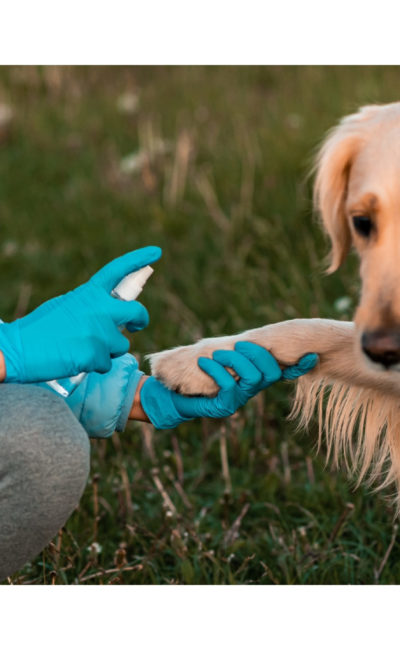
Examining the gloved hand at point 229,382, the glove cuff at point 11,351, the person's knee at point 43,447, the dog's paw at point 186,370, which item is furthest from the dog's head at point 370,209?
the glove cuff at point 11,351

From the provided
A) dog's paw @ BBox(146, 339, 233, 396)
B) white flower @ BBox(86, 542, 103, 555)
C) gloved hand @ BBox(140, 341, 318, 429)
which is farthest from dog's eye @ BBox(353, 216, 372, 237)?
white flower @ BBox(86, 542, 103, 555)

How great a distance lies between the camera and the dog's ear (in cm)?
283

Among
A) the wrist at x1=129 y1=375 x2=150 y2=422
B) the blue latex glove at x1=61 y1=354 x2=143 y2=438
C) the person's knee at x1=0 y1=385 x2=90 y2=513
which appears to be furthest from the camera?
the wrist at x1=129 y1=375 x2=150 y2=422

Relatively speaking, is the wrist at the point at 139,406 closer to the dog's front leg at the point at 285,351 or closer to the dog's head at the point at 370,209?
the dog's front leg at the point at 285,351

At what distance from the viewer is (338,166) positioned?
2.88 meters

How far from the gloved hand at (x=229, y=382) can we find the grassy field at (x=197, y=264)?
1.31ft

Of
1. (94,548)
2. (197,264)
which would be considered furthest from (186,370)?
(197,264)

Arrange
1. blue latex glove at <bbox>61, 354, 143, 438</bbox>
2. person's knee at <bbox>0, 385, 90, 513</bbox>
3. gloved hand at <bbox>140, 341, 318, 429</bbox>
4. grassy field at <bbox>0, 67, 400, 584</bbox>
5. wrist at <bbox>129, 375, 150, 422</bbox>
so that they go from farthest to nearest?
grassy field at <bbox>0, 67, 400, 584</bbox> → wrist at <bbox>129, 375, 150, 422</bbox> → blue latex glove at <bbox>61, 354, 143, 438</bbox> → gloved hand at <bbox>140, 341, 318, 429</bbox> → person's knee at <bbox>0, 385, 90, 513</bbox>

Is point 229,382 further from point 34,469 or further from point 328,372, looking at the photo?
point 34,469

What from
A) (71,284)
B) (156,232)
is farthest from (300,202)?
(71,284)

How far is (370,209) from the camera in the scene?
244 centimetres

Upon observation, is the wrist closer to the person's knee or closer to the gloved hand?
the gloved hand

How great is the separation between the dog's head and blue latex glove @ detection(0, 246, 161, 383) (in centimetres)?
62

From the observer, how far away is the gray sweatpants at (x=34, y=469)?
6.72 feet
